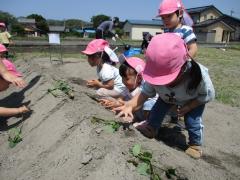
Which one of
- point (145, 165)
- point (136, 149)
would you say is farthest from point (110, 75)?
point (145, 165)

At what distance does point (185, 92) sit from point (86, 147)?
3.38 feet

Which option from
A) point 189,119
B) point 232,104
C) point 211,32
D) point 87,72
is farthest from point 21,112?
point 211,32

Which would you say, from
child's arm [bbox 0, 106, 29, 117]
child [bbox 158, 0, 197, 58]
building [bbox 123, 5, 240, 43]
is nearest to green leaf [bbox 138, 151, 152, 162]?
child's arm [bbox 0, 106, 29, 117]

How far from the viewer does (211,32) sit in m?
43.8

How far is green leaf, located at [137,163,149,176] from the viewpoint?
217 centimetres

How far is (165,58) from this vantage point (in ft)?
7.66

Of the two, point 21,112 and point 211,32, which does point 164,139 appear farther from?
point 211,32

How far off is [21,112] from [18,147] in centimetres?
62

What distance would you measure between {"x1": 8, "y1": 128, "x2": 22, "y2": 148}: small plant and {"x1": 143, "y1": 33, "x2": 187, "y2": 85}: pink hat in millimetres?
1540

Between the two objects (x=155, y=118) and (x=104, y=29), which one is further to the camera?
(x=104, y=29)

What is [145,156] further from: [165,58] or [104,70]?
[104,70]

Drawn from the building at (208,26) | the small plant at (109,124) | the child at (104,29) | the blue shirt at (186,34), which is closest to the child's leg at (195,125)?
the small plant at (109,124)

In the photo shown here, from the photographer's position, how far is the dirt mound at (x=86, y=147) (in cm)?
232

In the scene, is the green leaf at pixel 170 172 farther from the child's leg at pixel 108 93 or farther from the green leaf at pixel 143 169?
the child's leg at pixel 108 93
